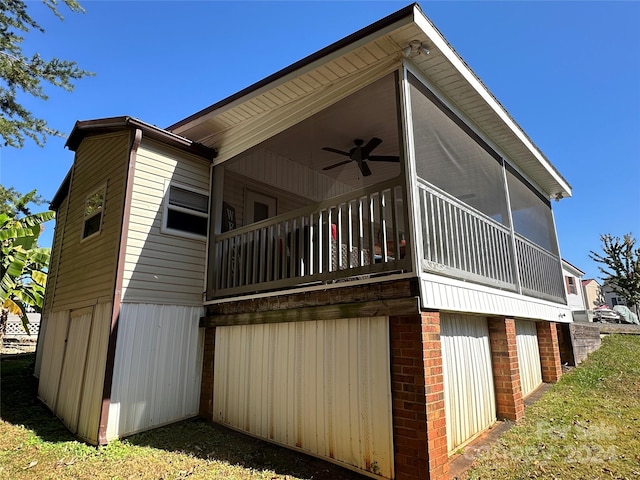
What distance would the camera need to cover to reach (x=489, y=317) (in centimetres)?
639

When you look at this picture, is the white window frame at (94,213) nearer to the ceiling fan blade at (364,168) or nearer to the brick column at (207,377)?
the brick column at (207,377)

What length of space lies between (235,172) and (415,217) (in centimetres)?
544

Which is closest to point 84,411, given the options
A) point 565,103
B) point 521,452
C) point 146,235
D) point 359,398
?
point 146,235

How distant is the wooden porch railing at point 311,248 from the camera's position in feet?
15.2

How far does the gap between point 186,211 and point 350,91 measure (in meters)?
4.10

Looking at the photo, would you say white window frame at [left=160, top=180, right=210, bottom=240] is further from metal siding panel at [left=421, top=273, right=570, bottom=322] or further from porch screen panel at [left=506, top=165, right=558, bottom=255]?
porch screen panel at [left=506, top=165, right=558, bottom=255]

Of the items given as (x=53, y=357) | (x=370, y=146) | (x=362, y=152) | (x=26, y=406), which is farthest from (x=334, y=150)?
(x=26, y=406)

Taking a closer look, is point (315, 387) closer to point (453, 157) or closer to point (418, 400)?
point (418, 400)

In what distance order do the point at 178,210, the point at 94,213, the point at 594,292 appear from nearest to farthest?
1. the point at 178,210
2. the point at 94,213
3. the point at 594,292

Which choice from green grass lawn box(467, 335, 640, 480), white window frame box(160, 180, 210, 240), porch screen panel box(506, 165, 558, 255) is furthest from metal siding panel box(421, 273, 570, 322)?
white window frame box(160, 180, 210, 240)

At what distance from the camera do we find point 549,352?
8688 mm

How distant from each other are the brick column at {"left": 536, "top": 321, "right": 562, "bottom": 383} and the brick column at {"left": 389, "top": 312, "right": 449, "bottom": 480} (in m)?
6.18

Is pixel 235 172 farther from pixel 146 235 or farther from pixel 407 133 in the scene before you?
pixel 407 133

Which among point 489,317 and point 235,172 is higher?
point 235,172
